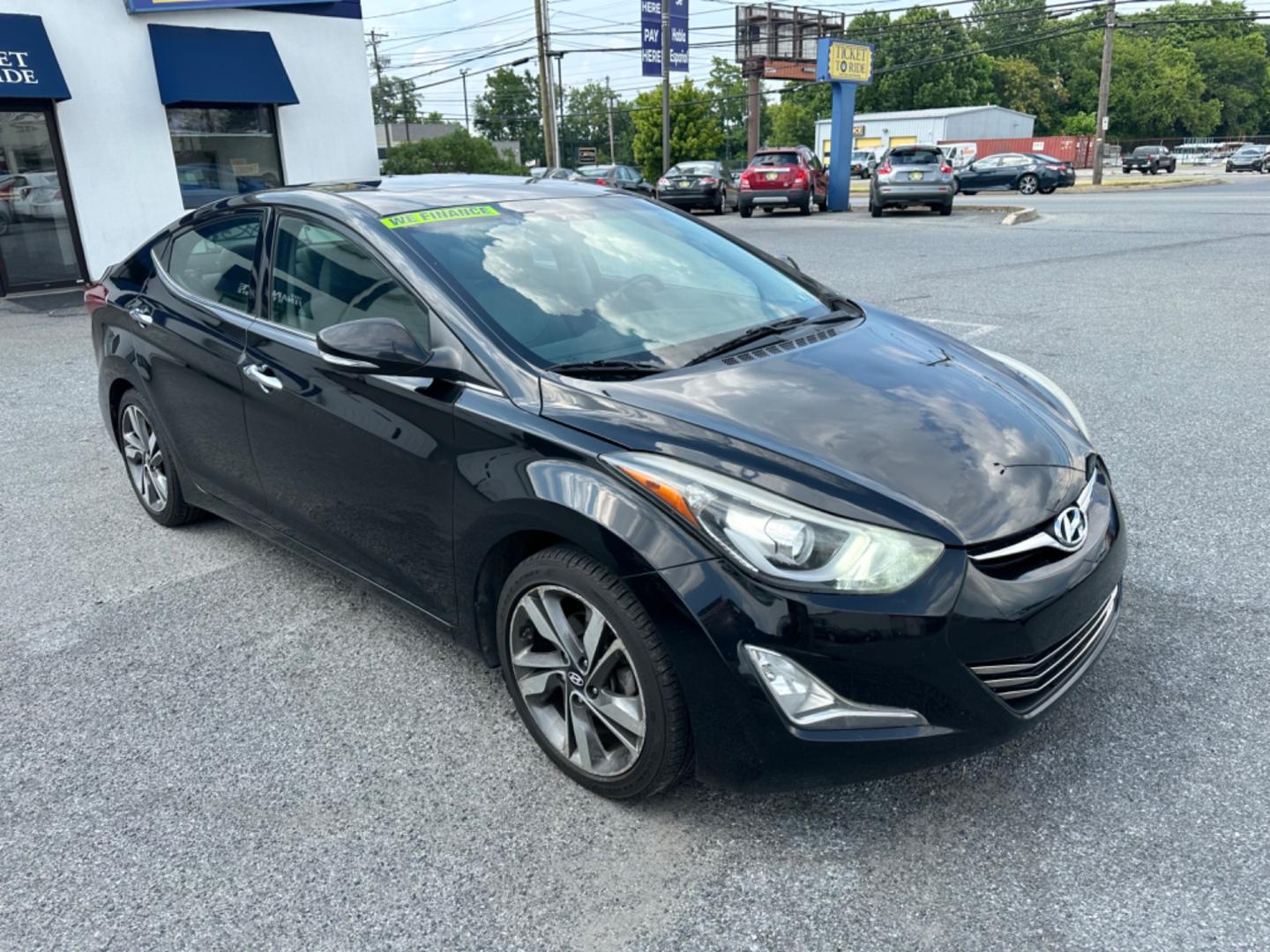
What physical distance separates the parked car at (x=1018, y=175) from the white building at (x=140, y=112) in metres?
24.9

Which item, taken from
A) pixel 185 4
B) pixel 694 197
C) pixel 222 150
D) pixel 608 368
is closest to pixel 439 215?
pixel 608 368

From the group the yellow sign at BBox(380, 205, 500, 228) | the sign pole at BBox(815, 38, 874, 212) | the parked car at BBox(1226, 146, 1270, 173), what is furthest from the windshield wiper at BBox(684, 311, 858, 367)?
the parked car at BBox(1226, 146, 1270, 173)

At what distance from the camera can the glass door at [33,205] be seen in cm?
1299

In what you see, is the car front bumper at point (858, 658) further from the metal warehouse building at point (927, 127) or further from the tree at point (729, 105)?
the tree at point (729, 105)

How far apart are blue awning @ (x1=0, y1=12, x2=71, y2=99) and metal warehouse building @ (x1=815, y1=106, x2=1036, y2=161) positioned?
170 feet

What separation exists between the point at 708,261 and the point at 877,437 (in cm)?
142

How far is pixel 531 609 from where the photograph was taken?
262 cm

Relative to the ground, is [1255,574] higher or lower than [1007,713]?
lower

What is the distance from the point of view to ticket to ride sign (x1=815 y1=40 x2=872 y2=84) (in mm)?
26953

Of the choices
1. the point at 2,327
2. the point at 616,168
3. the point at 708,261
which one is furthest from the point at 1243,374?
the point at 616,168

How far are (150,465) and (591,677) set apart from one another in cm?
301

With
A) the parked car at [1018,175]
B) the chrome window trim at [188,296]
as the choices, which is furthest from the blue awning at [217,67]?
the parked car at [1018,175]

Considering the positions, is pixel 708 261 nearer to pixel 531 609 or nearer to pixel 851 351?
pixel 851 351

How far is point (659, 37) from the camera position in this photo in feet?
104
